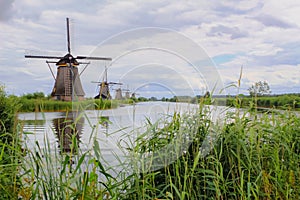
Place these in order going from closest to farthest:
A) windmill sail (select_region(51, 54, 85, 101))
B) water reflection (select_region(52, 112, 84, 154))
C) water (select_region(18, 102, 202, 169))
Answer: water reflection (select_region(52, 112, 84, 154))
water (select_region(18, 102, 202, 169))
windmill sail (select_region(51, 54, 85, 101))

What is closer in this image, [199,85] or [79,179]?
[79,179]

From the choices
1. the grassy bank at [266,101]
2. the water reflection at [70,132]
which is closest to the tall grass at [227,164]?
the grassy bank at [266,101]

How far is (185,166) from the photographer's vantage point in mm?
1988

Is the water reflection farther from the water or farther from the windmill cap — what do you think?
the windmill cap

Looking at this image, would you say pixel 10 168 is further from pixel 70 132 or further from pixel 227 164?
pixel 227 164

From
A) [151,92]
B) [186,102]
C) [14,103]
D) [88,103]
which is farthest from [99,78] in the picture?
[14,103]

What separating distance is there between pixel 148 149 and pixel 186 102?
0.67m

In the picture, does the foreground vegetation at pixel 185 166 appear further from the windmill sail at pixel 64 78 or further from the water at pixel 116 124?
the windmill sail at pixel 64 78

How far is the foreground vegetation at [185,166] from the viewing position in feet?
6.36

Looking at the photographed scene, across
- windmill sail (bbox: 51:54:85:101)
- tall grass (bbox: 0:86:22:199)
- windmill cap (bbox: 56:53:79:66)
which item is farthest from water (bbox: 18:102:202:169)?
windmill cap (bbox: 56:53:79:66)

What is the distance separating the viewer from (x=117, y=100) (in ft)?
9.47

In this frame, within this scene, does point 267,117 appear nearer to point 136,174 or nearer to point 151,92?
point 151,92

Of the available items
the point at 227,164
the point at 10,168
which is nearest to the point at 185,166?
the point at 227,164

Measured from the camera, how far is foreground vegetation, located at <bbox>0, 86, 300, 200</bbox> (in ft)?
6.36
